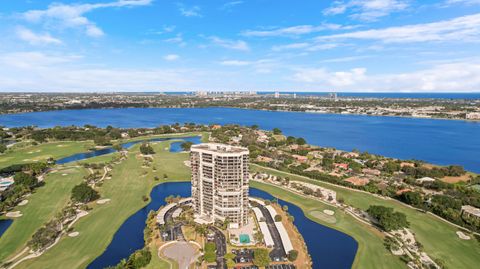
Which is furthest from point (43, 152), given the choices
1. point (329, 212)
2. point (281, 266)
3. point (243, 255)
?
point (281, 266)

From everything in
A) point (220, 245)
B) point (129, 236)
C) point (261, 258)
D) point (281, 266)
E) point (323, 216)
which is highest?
point (261, 258)

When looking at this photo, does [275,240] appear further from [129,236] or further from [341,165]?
[341,165]

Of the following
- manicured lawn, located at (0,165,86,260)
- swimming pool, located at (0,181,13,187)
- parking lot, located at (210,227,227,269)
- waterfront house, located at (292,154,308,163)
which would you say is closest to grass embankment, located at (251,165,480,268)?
parking lot, located at (210,227,227,269)

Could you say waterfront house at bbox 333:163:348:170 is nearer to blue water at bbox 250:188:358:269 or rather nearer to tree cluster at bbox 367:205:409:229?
blue water at bbox 250:188:358:269

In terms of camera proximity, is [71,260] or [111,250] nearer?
[71,260]

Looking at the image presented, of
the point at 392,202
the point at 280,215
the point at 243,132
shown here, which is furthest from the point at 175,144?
the point at 392,202

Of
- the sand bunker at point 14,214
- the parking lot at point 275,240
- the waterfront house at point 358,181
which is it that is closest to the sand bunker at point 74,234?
the sand bunker at point 14,214

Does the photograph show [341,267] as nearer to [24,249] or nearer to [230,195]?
[230,195]

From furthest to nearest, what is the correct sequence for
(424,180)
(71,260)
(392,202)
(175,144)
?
(175,144)
(424,180)
(392,202)
(71,260)
